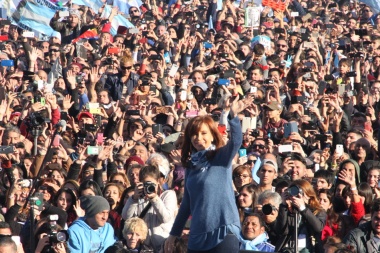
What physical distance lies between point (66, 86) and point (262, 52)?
3000mm

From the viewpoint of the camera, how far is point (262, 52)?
1819cm

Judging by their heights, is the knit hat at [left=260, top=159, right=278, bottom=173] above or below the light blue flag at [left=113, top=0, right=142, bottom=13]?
above

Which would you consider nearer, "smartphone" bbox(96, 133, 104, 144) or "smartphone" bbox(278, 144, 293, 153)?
"smartphone" bbox(278, 144, 293, 153)

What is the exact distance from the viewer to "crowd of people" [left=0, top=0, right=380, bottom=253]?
30.6ft

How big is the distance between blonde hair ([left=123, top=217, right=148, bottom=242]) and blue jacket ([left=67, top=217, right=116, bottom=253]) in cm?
16

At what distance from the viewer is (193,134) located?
7.62 metres

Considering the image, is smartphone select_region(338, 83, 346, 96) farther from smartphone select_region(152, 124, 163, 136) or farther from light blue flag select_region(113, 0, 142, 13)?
light blue flag select_region(113, 0, 142, 13)

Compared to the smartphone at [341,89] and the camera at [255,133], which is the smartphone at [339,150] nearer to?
the camera at [255,133]

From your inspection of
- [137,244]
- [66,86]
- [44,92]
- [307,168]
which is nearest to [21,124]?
[44,92]

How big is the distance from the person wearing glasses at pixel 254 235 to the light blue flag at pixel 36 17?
12.0m

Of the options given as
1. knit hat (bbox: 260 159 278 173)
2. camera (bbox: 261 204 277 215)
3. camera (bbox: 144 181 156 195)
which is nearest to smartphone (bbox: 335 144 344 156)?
knit hat (bbox: 260 159 278 173)

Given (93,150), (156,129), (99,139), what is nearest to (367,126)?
(156,129)

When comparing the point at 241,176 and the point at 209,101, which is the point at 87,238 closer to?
the point at 241,176

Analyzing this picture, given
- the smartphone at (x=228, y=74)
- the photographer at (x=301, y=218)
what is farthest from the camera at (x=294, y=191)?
the smartphone at (x=228, y=74)
